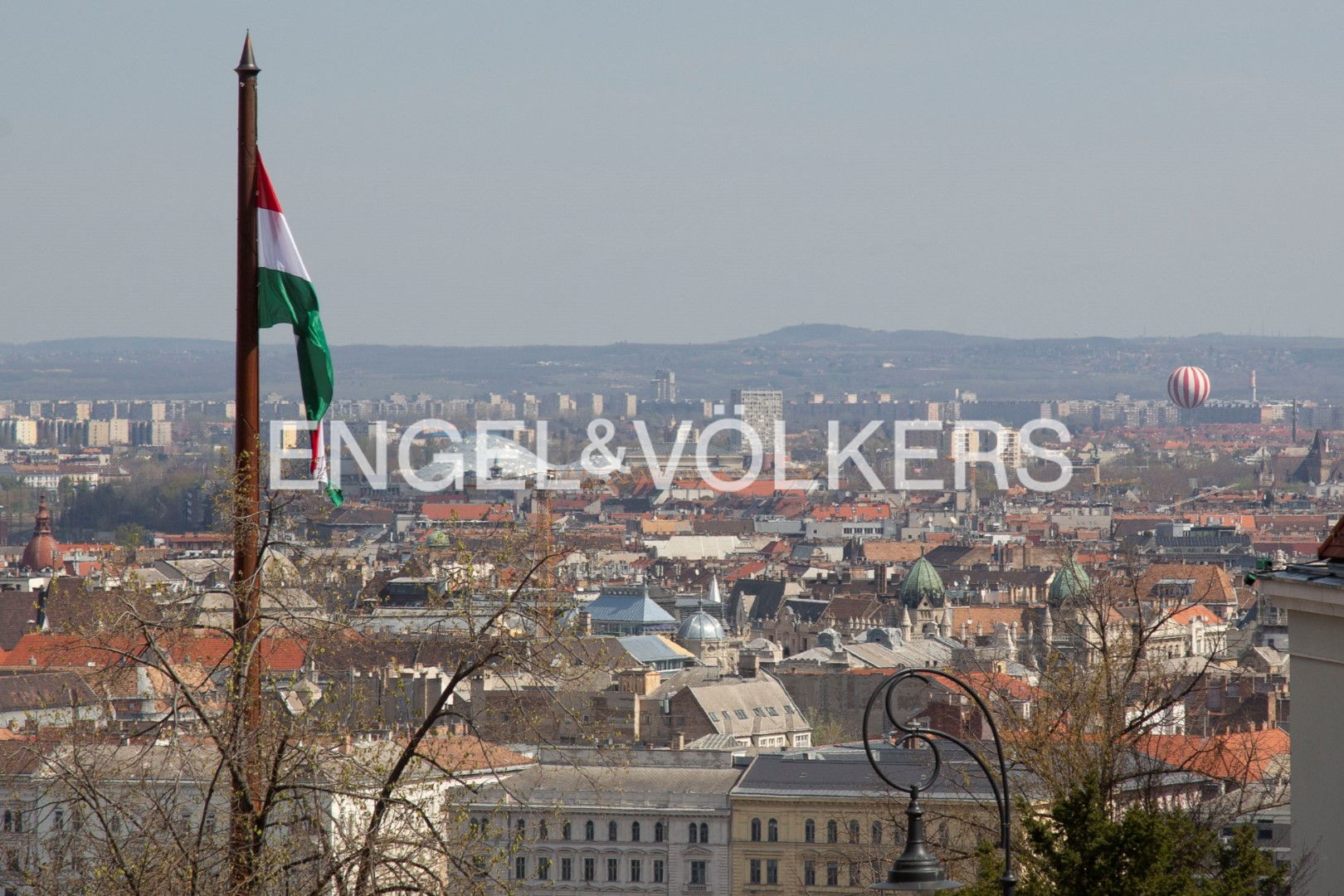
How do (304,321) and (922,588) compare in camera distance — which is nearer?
(304,321)

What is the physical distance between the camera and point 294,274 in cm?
1196

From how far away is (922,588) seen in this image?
105750mm

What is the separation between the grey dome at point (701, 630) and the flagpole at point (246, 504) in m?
80.1

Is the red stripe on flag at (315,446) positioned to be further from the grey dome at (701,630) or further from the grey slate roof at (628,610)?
the grey slate roof at (628,610)

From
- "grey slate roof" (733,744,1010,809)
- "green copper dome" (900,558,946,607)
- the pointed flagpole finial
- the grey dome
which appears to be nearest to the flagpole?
the pointed flagpole finial

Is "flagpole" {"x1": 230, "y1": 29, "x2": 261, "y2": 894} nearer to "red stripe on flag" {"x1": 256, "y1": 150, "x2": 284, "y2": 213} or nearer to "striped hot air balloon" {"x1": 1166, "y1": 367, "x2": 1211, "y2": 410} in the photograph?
"red stripe on flag" {"x1": 256, "y1": 150, "x2": 284, "y2": 213}

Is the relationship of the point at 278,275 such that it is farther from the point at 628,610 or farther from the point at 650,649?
the point at 628,610

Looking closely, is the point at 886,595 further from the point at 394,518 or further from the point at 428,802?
the point at 428,802

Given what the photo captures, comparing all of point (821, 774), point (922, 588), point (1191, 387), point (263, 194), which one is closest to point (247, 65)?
point (263, 194)

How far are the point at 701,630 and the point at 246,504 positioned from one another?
8104cm

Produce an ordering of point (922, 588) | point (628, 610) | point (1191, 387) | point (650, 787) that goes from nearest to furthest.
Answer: point (650, 787), point (628, 610), point (922, 588), point (1191, 387)

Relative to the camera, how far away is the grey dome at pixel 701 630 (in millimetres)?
91938

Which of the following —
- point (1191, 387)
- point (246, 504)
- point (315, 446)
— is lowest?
point (1191, 387)

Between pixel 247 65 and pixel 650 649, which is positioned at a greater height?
pixel 247 65
